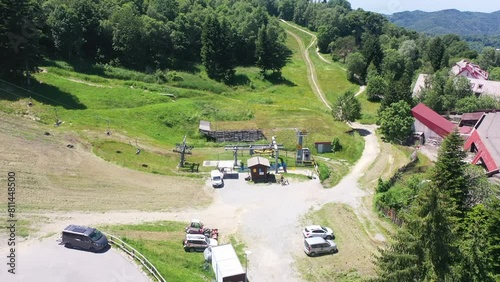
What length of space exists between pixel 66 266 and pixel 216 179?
2200 centimetres

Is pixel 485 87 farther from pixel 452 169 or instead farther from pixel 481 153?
pixel 452 169

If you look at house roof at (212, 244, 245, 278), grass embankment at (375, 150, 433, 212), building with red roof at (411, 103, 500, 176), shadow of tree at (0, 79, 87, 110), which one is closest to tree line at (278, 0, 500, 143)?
building with red roof at (411, 103, 500, 176)

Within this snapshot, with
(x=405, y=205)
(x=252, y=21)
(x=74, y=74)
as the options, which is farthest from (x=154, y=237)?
(x=252, y=21)

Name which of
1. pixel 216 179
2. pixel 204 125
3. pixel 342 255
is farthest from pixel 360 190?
pixel 204 125

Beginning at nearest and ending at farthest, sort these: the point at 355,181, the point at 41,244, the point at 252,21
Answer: the point at 41,244 < the point at 355,181 < the point at 252,21

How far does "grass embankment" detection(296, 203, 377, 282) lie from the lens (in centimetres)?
3400

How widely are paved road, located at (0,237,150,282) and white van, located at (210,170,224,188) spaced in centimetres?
1822

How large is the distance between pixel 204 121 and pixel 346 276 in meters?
39.3

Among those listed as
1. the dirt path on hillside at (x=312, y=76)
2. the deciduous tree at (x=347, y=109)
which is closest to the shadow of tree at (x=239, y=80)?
the dirt path on hillside at (x=312, y=76)

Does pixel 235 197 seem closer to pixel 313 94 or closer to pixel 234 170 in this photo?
pixel 234 170

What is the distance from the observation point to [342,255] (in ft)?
120

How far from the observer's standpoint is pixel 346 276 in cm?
3381

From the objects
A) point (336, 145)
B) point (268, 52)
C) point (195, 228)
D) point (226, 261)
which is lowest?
point (195, 228)

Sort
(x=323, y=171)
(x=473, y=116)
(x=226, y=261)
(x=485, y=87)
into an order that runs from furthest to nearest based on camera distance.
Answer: (x=485, y=87) → (x=473, y=116) → (x=323, y=171) → (x=226, y=261)
